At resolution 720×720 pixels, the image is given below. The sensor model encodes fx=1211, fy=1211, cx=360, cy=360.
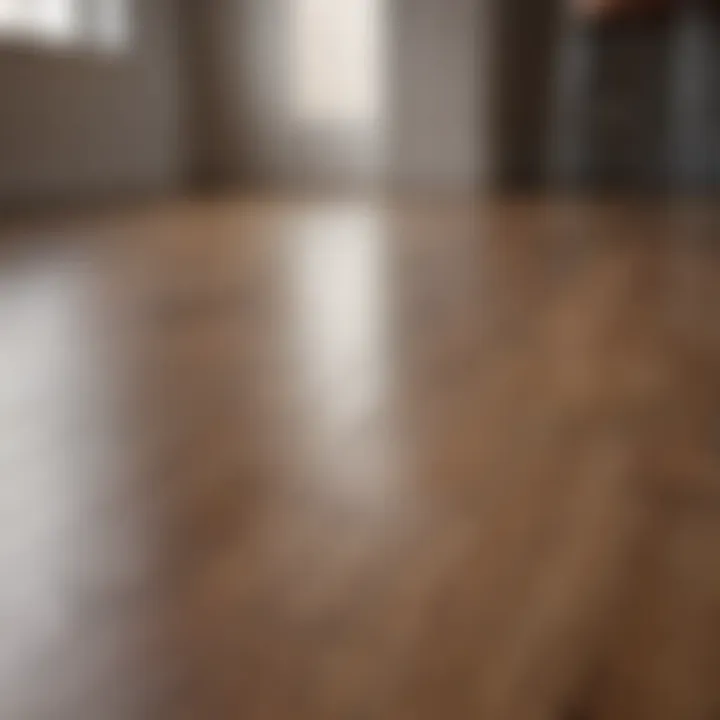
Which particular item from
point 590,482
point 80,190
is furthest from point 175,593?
point 80,190

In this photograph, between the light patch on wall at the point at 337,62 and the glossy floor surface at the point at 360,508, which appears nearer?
the glossy floor surface at the point at 360,508

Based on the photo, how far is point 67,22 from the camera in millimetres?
3623

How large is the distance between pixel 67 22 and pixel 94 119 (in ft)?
1.02

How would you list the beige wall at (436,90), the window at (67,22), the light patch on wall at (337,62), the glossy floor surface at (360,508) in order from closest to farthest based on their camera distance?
the glossy floor surface at (360,508) < the window at (67,22) < the beige wall at (436,90) < the light patch on wall at (337,62)

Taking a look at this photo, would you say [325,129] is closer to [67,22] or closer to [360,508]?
[67,22]

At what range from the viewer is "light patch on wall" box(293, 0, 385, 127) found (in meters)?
4.38

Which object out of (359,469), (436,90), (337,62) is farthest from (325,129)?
(359,469)

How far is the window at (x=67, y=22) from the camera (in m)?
3.35

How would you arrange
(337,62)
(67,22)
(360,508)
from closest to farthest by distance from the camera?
1. (360,508)
2. (67,22)
3. (337,62)

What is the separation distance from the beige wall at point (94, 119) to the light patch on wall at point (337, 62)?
0.47 metres

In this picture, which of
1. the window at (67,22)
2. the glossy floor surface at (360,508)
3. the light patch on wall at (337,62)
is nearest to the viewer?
the glossy floor surface at (360,508)

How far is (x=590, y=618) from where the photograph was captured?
52 centimetres

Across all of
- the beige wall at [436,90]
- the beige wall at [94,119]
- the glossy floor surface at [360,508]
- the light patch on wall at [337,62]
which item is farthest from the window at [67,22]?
the glossy floor surface at [360,508]

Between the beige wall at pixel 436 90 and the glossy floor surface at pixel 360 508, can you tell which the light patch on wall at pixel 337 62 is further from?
the glossy floor surface at pixel 360 508
